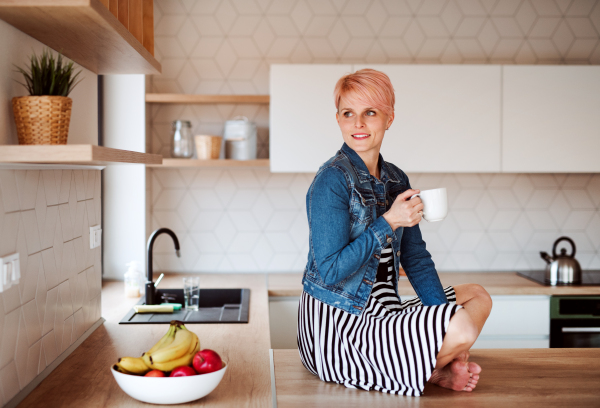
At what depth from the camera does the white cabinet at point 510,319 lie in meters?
2.87

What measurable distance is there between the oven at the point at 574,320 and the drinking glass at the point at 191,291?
74.7 inches

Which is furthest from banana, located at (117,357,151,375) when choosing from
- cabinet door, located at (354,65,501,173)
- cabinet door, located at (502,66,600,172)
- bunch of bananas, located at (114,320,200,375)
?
cabinet door, located at (502,66,600,172)

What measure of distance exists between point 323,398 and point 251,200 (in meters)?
1.90

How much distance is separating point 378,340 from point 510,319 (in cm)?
162

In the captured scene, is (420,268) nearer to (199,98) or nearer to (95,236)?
(95,236)

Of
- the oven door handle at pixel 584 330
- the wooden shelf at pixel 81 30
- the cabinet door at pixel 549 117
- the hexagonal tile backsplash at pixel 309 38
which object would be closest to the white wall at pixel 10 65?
the wooden shelf at pixel 81 30

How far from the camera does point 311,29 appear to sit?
3.24 meters

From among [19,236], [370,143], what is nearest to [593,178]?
[370,143]

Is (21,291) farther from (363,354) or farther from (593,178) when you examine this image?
(593,178)

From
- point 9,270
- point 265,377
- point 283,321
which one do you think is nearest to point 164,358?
point 265,377

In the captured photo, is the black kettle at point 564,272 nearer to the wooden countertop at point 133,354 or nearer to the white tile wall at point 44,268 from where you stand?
the wooden countertop at point 133,354

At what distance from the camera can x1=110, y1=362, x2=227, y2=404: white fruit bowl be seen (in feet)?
4.21

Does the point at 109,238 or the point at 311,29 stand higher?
the point at 311,29

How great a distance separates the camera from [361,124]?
1738 millimetres
